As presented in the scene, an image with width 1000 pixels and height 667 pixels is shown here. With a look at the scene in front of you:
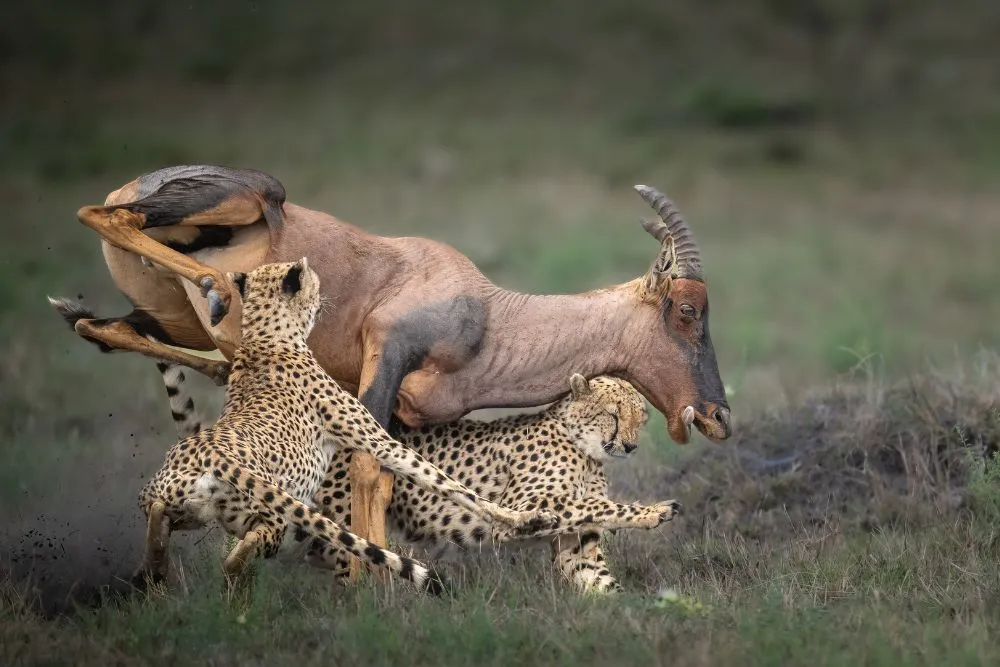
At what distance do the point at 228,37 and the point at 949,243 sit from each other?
47.3ft

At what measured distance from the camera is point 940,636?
7.12 m

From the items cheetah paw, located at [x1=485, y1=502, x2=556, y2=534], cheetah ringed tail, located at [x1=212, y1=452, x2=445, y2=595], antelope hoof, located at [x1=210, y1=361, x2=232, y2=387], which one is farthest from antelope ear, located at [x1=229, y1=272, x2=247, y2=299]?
cheetah paw, located at [x1=485, y1=502, x2=556, y2=534]

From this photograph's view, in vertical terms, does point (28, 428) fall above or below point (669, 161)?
below

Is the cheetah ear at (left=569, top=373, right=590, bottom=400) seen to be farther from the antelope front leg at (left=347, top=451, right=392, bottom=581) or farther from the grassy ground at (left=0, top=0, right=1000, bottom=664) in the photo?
the antelope front leg at (left=347, top=451, right=392, bottom=581)

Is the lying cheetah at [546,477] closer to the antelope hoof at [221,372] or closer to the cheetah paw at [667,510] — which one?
the cheetah paw at [667,510]

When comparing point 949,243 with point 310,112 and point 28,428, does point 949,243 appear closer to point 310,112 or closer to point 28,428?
point 310,112

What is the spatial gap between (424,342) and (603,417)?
102cm

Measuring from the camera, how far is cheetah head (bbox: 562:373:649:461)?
8750 mm

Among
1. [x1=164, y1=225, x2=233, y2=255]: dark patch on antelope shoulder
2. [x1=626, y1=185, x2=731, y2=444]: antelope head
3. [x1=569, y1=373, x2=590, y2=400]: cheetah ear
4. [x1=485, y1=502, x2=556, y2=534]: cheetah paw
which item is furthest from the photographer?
[x1=164, y1=225, x2=233, y2=255]: dark patch on antelope shoulder

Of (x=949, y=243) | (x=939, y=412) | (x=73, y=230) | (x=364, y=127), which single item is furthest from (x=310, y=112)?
(x=939, y=412)

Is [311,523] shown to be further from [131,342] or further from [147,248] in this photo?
[131,342]

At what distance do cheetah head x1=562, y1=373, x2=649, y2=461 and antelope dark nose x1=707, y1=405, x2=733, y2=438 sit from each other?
0.35 metres

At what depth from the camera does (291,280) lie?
8.61m

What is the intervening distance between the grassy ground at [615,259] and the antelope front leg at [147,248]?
142cm
